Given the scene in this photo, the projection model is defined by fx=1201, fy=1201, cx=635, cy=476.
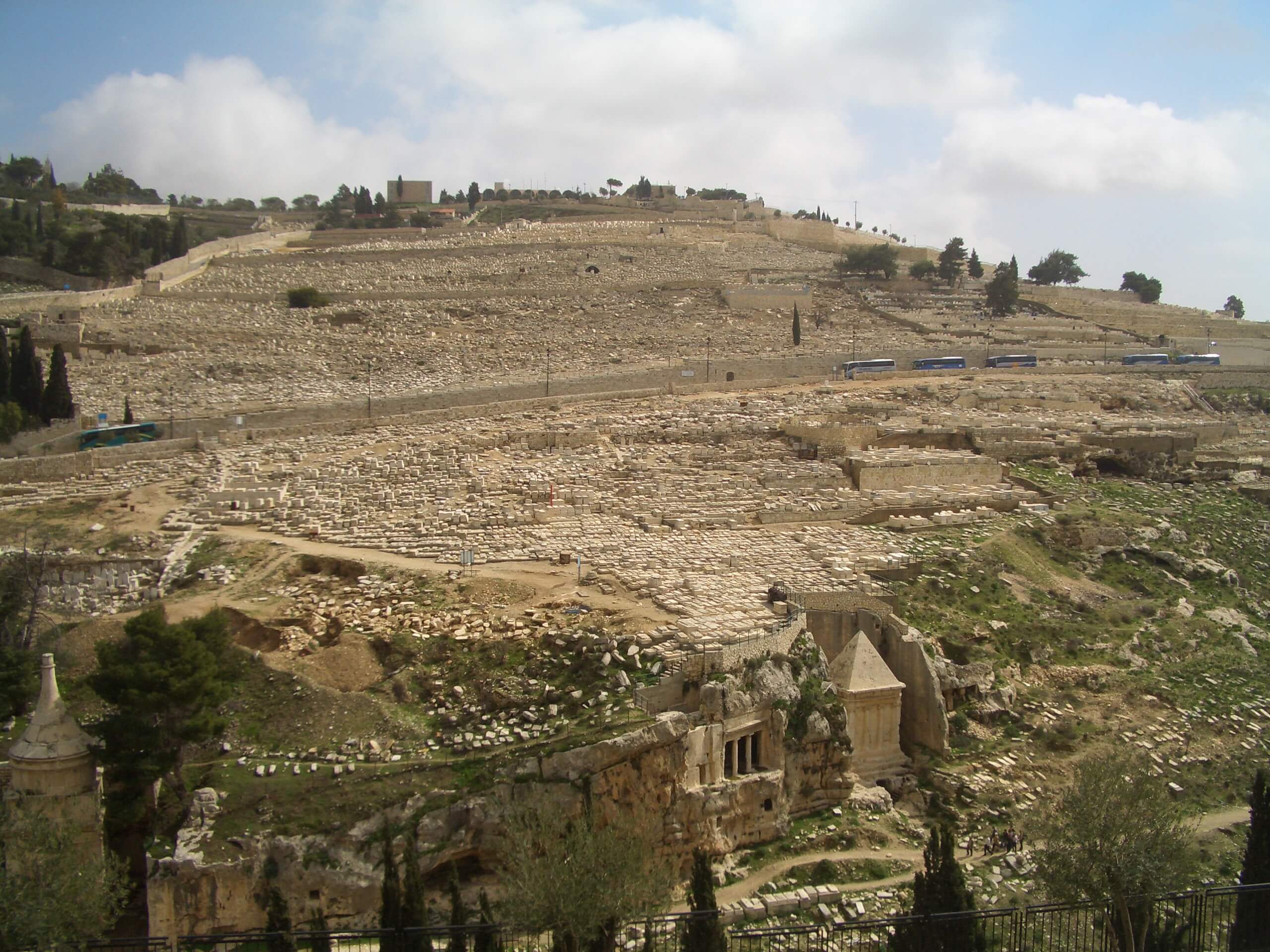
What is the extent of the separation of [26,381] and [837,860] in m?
23.6

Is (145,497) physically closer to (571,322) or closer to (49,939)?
(49,939)

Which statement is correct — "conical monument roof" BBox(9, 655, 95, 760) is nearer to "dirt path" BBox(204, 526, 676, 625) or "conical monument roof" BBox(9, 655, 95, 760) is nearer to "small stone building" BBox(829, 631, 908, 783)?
"dirt path" BBox(204, 526, 676, 625)

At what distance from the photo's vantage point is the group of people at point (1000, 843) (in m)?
14.9

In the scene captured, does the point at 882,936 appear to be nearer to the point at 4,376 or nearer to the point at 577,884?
the point at 577,884

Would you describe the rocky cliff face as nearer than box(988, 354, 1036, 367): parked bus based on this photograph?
Yes

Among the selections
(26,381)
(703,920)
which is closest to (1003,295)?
(26,381)

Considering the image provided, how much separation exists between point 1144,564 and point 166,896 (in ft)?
60.2

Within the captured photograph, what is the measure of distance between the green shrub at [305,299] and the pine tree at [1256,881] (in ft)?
127

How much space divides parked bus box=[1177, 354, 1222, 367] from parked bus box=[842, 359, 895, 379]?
37.4 feet

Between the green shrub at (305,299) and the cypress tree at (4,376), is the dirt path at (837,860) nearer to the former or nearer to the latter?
the cypress tree at (4,376)

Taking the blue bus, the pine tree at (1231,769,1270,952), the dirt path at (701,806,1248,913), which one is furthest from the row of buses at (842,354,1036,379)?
the pine tree at (1231,769,1270,952)

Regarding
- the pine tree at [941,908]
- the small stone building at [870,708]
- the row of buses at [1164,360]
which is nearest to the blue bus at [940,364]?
the row of buses at [1164,360]

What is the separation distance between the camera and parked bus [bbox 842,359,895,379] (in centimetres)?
3850

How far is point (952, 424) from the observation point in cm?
3059
